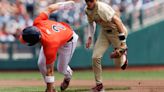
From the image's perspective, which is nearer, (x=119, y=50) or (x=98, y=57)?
(x=119, y=50)

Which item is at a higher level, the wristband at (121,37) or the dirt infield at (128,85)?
the wristband at (121,37)

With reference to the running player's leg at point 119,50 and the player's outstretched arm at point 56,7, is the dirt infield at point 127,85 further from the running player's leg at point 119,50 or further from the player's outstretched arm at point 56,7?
the player's outstretched arm at point 56,7

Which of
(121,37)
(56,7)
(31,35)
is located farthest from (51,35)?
(121,37)

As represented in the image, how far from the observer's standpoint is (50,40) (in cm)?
782

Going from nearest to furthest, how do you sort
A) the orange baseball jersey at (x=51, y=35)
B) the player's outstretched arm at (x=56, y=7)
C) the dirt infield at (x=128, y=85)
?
1. the orange baseball jersey at (x=51, y=35)
2. the player's outstretched arm at (x=56, y=7)
3. the dirt infield at (x=128, y=85)

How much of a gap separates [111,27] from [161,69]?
957 cm

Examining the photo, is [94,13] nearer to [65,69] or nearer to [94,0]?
[94,0]

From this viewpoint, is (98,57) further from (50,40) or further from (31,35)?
(31,35)

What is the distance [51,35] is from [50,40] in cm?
22

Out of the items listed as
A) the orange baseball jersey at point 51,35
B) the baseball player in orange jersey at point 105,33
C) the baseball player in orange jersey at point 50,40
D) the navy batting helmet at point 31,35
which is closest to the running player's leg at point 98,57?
the baseball player in orange jersey at point 105,33

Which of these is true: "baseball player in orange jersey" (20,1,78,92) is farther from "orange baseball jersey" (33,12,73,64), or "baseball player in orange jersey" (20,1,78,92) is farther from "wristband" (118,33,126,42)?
"wristband" (118,33,126,42)

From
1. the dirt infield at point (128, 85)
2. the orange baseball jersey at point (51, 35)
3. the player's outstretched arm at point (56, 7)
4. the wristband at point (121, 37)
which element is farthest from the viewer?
the dirt infield at point (128, 85)

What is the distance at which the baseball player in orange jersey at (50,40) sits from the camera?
7.79 metres

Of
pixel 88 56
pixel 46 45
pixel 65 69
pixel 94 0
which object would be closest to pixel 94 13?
pixel 94 0
